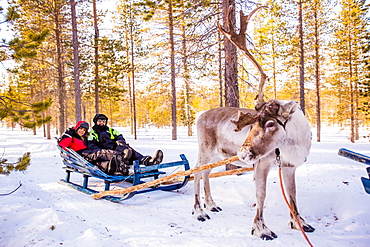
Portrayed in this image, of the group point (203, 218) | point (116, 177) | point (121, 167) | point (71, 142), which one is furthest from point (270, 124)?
point (71, 142)

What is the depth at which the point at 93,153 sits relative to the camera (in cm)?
594

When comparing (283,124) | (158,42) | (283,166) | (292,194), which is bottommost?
(292,194)

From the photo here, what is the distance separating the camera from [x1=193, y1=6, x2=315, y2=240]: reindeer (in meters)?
2.94

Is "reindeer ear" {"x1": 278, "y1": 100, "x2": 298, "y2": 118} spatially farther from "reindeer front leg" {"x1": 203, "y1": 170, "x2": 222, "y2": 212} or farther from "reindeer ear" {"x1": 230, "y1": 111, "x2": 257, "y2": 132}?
"reindeer front leg" {"x1": 203, "y1": 170, "x2": 222, "y2": 212}

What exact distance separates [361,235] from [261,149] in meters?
1.90

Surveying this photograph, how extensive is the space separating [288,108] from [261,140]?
50cm

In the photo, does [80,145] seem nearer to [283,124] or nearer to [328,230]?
[283,124]

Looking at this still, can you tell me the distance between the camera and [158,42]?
19438mm

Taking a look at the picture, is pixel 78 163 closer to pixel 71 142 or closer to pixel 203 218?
pixel 71 142

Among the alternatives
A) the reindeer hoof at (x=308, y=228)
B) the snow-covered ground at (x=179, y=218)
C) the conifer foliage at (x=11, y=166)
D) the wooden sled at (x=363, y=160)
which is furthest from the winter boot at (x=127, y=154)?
the wooden sled at (x=363, y=160)

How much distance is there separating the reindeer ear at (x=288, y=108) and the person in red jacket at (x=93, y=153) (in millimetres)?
3654

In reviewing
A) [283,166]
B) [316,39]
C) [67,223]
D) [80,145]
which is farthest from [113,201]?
[316,39]

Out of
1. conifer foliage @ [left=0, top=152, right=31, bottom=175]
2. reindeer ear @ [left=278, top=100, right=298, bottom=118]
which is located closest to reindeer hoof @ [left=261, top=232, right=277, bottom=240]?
reindeer ear @ [left=278, top=100, right=298, bottom=118]

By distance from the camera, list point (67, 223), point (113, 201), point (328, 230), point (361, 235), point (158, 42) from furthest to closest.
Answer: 1. point (158, 42)
2. point (113, 201)
3. point (67, 223)
4. point (328, 230)
5. point (361, 235)
